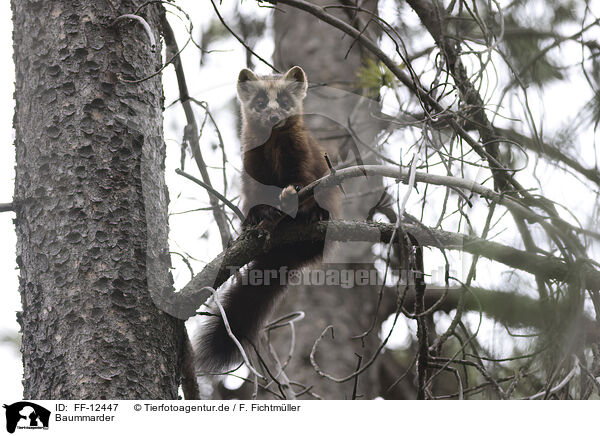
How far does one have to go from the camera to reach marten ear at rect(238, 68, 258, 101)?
401 centimetres

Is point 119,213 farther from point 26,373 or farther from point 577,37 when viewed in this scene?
point 577,37

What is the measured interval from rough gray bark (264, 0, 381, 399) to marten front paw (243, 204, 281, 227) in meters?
1.22

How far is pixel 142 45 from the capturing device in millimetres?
2594

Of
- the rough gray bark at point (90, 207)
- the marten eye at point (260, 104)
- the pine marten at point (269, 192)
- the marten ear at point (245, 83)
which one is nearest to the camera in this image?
the rough gray bark at point (90, 207)

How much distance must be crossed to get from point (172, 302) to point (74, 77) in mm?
964

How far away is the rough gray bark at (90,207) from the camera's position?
84.4 inches

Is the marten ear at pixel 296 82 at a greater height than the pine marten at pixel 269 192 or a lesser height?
greater

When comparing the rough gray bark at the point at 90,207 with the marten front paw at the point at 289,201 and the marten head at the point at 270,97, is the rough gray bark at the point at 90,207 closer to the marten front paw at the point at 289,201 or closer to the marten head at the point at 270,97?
the marten front paw at the point at 289,201

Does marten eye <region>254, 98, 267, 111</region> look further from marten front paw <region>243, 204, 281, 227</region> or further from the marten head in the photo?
marten front paw <region>243, 204, 281, 227</region>

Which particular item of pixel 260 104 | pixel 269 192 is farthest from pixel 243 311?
pixel 260 104

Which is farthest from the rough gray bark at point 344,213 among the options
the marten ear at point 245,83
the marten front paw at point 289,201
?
the marten front paw at point 289,201
